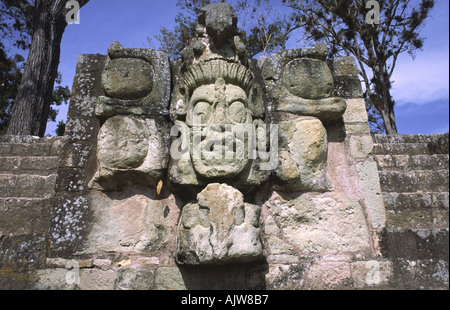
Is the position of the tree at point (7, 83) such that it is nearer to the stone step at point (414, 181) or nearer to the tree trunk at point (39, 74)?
the tree trunk at point (39, 74)

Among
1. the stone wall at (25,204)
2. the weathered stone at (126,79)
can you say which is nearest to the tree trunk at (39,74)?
the stone wall at (25,204)

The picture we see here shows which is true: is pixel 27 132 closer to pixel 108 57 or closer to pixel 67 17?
pixel 67 17

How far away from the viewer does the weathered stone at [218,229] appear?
74.5 inches

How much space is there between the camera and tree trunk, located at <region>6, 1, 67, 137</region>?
19.7 ft

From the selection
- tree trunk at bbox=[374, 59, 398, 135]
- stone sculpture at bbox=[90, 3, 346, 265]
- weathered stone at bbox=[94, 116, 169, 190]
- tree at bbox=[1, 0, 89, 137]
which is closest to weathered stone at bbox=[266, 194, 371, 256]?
stone sculpture at bbox=[90, 3, 346, 265]

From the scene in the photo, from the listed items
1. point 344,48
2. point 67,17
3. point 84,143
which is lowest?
point 84,143

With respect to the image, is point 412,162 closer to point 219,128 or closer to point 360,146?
point 360,146

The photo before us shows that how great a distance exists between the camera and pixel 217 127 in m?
2.13

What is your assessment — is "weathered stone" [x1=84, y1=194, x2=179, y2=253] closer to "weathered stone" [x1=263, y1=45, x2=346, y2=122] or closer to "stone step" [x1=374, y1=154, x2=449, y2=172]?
"weathered stone" [x1=263, y1=45, x2=346, y2=122]

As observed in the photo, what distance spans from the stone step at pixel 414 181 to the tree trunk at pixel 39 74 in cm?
593

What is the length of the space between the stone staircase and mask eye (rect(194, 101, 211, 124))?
60.2 inches

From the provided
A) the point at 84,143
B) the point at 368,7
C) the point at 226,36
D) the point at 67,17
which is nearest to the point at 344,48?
the point at 368,7

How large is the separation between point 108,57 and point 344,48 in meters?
9.64
